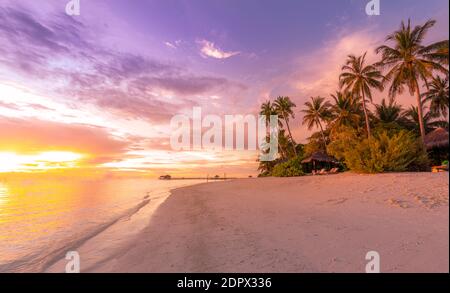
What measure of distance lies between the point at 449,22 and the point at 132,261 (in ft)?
22.0

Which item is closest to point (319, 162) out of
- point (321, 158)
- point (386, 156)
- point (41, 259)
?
point (321, 158)

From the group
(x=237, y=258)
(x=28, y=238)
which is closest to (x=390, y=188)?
(x=237, y=258)

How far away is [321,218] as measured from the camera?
6.75m

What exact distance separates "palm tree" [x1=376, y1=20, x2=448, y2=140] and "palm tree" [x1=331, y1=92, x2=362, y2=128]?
978cm

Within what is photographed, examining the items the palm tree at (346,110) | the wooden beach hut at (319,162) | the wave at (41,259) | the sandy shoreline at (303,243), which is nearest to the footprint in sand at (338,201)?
the sandy shoreline at (303,243)

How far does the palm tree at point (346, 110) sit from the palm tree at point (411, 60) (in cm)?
978

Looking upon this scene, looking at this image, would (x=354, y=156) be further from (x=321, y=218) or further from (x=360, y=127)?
(x=360, y=127)

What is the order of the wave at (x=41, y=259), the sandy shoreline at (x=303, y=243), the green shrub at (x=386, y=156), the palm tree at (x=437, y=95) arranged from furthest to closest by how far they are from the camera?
the palm tree at (x=437, y=95) < the green shrub at (x=386, y=156) < the wave at (x=41, y=259) < the sandy shoreline at (x=303, y=243)

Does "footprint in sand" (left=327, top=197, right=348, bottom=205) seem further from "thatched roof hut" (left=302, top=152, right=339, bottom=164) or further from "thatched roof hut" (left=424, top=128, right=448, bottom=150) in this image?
"thatched roof hut" (left=302, top=152, right=339, bottom=164)

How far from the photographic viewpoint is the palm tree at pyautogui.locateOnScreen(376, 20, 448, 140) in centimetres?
2320

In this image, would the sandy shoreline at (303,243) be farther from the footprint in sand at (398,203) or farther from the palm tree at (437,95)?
the palm tree at (437,95)

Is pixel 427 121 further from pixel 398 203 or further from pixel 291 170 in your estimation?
pixel 398 203

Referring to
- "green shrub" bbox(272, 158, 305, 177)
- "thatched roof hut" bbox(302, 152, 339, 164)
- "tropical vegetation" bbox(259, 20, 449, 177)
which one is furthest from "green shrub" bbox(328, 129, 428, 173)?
"thatched roof hut" bbox(302, 152, 339, 164)

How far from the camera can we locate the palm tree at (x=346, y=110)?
35.8 m
